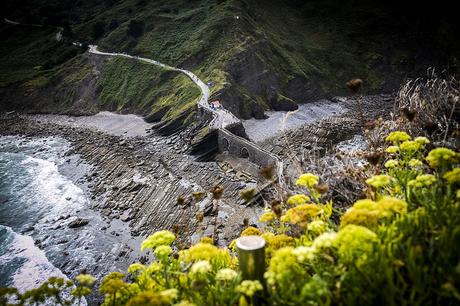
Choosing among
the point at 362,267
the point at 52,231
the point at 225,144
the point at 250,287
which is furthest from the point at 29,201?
the point at 362,267

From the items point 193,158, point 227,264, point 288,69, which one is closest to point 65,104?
point 193,158

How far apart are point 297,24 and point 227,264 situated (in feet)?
346

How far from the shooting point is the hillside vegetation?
66.8 m

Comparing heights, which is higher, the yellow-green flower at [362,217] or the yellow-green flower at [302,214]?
the yellow-green flower at [362,217]

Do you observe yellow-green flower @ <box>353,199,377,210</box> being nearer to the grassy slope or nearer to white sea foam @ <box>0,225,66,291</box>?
white sea foam @ <box>0,225,66,291</box>

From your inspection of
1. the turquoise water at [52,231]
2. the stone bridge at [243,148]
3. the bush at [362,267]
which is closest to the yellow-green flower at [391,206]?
the bush at [362,267]

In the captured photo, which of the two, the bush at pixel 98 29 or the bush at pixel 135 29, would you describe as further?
the bush at pixel 98 29

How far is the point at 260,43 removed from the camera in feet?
239

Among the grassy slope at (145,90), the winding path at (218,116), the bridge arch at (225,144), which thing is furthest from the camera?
the grassy slope at (145,90)

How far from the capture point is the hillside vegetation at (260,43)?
66750mm

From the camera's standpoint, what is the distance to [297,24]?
100125 millimetres

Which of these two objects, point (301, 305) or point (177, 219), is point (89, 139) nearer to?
point (177, 219)

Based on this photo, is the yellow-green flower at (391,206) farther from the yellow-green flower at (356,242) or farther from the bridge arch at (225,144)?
the bridge arch at (225,144)

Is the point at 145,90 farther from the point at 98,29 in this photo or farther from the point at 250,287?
the point at 250,287
